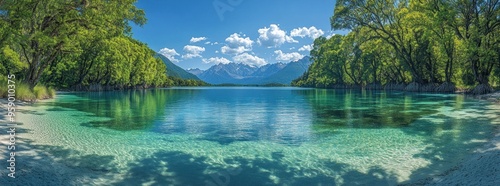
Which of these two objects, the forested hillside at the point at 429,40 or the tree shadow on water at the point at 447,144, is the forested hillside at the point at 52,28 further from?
the forested hillside at the point at 429,40

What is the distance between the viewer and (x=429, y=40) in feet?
192

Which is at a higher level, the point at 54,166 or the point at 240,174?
the point at 54,166

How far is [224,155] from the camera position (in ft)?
38.6

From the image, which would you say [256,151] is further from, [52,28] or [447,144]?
[52,28]

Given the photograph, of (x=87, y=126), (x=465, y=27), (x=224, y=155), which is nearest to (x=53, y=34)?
(x=87, y=126)

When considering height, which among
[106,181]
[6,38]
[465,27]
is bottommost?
[106,181]

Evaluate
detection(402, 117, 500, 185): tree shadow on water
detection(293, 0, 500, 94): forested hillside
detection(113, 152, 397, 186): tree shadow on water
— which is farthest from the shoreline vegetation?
detection(293, 0, 500, 94): forested hillside

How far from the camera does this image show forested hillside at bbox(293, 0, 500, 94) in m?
42.0

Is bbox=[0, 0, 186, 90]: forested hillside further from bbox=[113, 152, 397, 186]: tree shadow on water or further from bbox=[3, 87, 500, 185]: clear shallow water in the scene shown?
bbox=[113, 152, 397, 186]: tree shadow on water

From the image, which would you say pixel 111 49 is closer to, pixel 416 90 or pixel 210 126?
pixel 210 126

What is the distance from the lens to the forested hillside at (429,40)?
1652 inches

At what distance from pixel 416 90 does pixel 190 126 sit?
204 feet

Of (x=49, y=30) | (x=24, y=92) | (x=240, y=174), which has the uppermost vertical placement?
(x=49, y=30)

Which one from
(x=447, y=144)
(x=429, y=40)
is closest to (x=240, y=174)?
(x=447, y=144)
